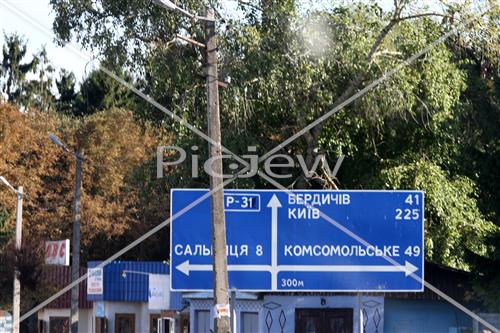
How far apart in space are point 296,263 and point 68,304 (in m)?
31.9

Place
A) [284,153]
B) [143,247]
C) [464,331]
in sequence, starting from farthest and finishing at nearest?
[143,247]
[284,153]
[464,331]

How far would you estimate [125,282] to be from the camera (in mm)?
47094

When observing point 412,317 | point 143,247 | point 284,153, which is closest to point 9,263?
point 143,247

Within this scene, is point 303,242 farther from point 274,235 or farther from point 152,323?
point 152,323

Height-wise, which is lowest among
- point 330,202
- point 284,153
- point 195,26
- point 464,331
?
point 464,331

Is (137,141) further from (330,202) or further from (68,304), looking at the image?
(330,202)

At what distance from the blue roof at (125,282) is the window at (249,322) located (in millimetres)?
15677

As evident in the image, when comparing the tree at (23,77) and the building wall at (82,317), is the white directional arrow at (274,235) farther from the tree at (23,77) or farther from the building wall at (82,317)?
the tree at (23,77)

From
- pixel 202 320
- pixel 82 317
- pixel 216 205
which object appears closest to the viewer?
pixel 216 205

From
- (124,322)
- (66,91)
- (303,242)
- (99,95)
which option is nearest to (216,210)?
(303,242)

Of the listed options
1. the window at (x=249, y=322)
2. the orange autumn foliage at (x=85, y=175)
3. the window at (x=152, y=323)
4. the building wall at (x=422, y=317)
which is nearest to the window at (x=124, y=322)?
the window at (x=152, y=323)

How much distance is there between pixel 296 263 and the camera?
69.2 ft

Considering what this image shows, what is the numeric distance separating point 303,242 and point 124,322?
27768 mm

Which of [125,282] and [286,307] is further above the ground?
[125,282]
